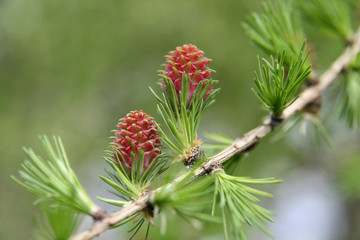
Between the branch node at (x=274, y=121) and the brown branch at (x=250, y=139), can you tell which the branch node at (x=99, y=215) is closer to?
the brown branch at (x=250, y=139)

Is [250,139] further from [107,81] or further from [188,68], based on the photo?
[107,81]

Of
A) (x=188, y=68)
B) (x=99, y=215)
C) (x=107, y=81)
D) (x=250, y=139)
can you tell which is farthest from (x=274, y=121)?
(x=107, y=81)

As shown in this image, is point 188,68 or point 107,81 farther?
point 107,81

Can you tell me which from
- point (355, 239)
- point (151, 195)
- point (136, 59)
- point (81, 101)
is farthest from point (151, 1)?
point (151, 195)

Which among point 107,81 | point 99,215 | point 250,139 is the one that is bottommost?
point 99,215

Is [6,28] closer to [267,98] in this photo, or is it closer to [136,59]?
[136,59]

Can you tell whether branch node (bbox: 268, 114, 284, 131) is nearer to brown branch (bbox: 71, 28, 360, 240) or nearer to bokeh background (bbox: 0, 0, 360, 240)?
brown branch (bbox: 71, 28, 360, 240)
